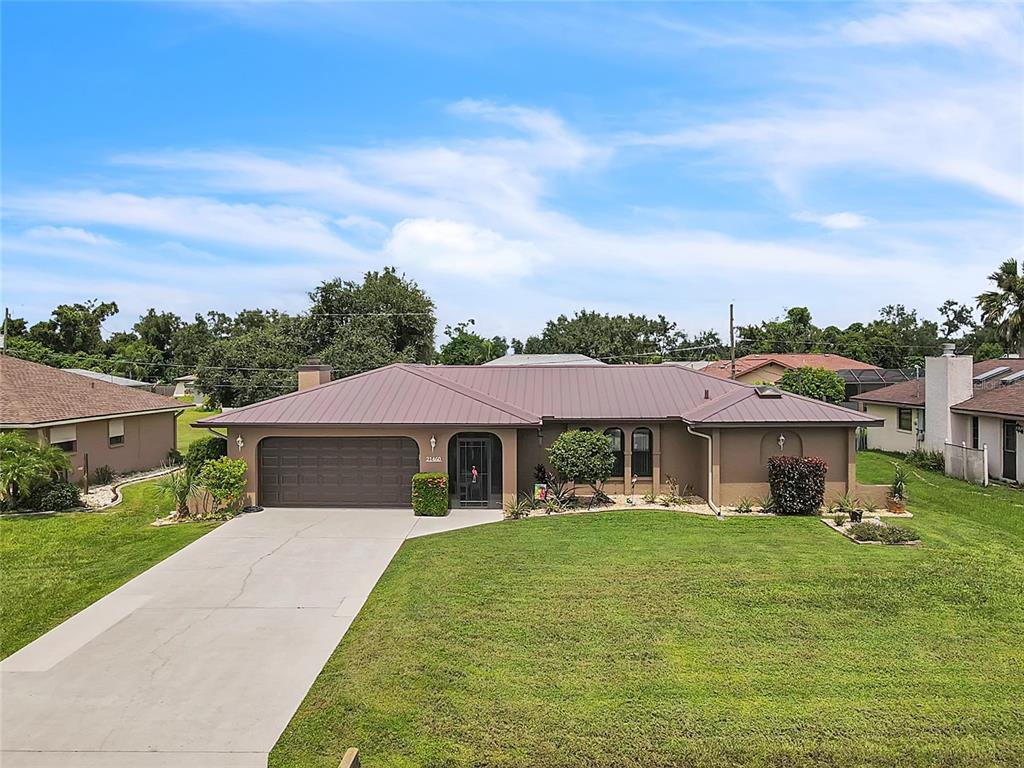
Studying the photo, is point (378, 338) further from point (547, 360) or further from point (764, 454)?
point (764, 454)

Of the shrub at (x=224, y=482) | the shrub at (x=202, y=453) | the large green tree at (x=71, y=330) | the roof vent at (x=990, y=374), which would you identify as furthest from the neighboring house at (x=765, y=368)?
the large green tree at (x=71, y=330)

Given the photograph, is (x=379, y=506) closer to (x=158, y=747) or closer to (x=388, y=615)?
(x=388, y=615)

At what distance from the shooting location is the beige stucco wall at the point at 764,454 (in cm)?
1892

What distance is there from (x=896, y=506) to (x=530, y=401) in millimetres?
10063

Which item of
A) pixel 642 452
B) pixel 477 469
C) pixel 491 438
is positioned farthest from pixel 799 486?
pixel 477 469

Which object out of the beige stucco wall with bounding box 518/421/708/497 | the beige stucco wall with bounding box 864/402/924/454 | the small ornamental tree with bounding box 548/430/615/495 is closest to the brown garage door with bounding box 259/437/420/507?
the beige stucco wall with bounding box 518/421/708/497

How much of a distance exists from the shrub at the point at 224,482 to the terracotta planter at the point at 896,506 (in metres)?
16.4

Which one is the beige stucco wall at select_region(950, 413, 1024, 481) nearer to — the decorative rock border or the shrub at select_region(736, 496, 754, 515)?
the decorative rock border

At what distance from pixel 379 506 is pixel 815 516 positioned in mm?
11235

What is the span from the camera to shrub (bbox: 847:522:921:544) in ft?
48.1

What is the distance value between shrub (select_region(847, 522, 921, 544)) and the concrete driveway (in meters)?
9.65

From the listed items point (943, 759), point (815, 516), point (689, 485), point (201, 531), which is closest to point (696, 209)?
point (689, 485)

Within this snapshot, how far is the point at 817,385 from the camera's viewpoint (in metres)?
34.4

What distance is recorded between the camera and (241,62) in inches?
608
